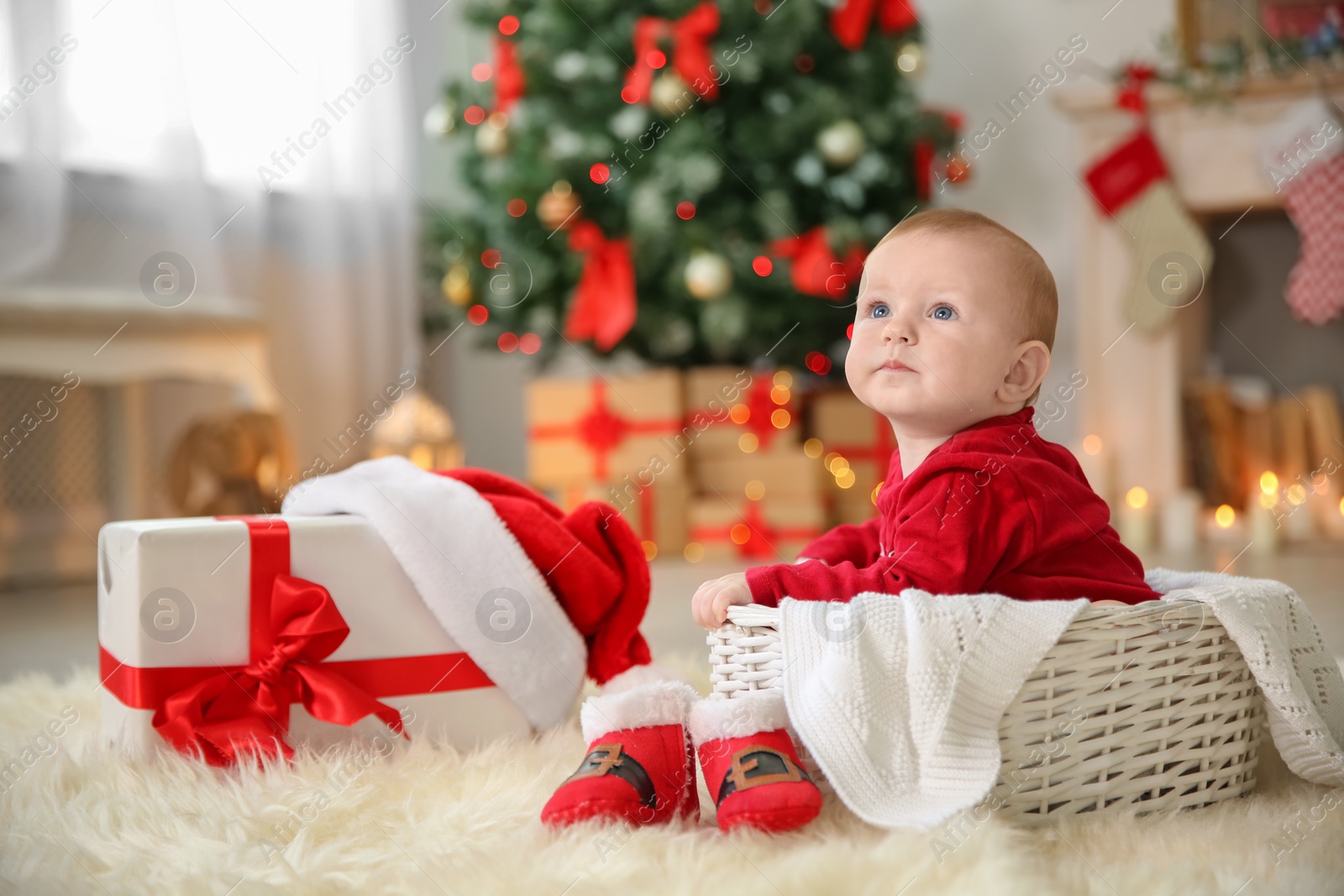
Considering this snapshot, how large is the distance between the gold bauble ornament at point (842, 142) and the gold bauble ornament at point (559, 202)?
52cm

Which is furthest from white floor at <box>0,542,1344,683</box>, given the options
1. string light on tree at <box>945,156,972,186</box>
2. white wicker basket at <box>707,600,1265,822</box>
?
string light on tree at <box>945,156,972,186</box>

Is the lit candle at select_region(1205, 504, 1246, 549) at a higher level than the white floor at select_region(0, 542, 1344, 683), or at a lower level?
lower

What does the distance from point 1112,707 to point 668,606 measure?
1.11 meters

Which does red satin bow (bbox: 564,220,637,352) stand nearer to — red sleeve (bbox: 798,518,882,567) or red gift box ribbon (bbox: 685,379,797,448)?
red gift box ribbon (bbox: 685,379,797,448)

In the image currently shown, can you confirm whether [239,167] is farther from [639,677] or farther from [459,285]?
[639,677]

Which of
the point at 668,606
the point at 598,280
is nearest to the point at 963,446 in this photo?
the point at 668,606

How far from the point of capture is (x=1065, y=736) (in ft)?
2.56

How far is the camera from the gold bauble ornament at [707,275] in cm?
227

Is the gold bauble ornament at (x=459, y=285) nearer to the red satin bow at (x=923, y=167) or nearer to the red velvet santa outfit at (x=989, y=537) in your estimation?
the red satin bow at (x=923, y=167)

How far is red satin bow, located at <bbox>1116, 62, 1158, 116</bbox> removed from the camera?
8.50 ft

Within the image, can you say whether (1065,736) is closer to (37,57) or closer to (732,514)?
(732,514)

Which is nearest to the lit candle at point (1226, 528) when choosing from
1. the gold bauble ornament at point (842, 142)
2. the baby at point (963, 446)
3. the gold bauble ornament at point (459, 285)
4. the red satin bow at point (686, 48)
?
the gold bauble ornament at point (842, 142)

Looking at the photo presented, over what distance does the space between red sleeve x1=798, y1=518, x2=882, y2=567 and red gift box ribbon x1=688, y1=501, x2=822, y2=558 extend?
1383 millimetres

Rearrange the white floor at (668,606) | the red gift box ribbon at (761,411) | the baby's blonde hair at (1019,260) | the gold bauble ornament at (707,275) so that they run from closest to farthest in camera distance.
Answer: the baby's blonde hair at (1019,260), the white floor at (668,606), the gold bauble ornament at (707,275), the red gift box ribbon at (761,411)
